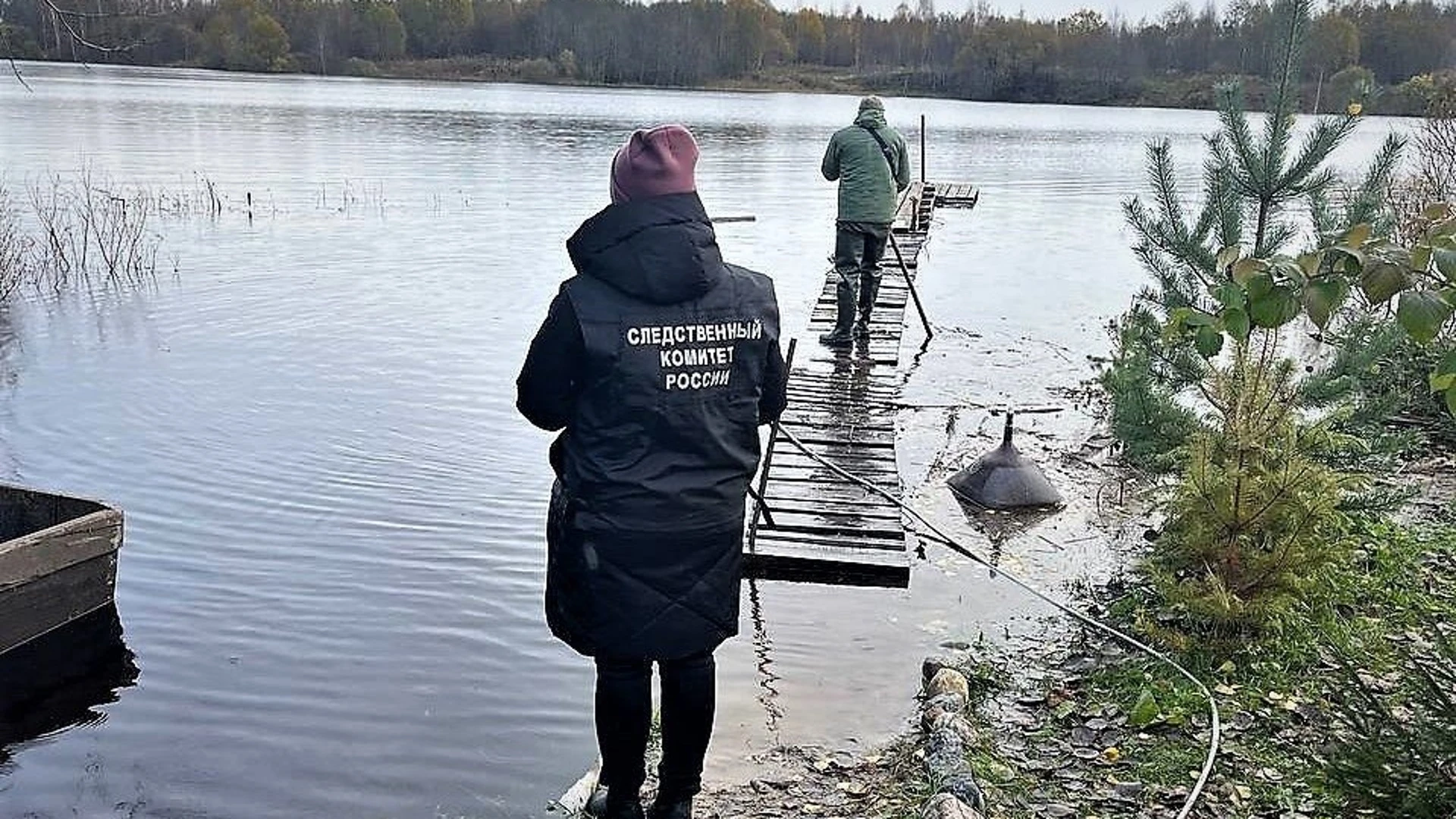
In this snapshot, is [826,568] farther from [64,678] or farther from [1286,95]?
[64,678]

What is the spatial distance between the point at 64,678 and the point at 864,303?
7566mm

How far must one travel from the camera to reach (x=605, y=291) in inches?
135

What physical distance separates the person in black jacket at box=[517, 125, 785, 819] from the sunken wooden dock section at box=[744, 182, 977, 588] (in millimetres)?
3143

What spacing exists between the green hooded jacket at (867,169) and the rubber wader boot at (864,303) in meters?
1.21

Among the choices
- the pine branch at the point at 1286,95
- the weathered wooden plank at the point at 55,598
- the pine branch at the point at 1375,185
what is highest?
the pine branch at the point at 1286,95

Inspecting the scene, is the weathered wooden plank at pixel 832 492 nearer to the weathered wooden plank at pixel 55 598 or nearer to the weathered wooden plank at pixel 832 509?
the weathered wooden plank at pixel 832 509

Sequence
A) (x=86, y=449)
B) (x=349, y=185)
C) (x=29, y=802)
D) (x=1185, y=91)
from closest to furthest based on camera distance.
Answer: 1. (x=29, y=802)
2. (x=86, y=449)
3. (x=349, y=185)
4. (x=1185, y=91)

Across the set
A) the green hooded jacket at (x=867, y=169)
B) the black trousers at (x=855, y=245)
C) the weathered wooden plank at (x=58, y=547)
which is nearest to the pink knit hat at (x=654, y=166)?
the weathered wooden plank at (x=58, y=547)

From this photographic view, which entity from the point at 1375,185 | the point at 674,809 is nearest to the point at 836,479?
the point at 1375,185

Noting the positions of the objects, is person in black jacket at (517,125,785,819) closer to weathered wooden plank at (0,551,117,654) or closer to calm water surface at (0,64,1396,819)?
calm water surface at (0,64,1396,819)

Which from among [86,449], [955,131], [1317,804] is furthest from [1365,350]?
[955,131]

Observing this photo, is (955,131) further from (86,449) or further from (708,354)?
(708,354)

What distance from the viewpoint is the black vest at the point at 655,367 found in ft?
11.2

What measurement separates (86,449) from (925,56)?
97.3 meters
